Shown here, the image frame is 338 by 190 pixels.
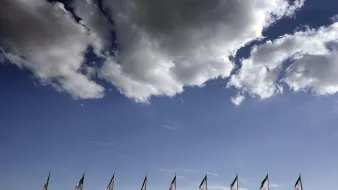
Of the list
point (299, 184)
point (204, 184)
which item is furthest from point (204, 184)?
point (299, 184)

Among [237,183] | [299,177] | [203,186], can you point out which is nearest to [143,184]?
[203,186]

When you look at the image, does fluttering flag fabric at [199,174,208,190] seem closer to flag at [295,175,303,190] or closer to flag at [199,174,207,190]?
flag at [199,174,207,190]

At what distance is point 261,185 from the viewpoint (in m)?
84.3

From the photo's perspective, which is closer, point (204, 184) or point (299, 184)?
point (299, 184)

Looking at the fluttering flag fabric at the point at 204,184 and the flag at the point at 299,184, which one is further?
the fluttering flag fabric at the point at 204,184

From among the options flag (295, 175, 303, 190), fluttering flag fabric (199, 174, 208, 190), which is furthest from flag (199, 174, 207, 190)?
flag (295, 175, 303, 190)

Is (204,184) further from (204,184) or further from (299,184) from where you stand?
(299,184)

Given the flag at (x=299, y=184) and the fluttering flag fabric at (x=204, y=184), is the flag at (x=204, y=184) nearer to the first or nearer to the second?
the fluttering flag fabric at (x=204, y=184)

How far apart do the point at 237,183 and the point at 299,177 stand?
15595mm

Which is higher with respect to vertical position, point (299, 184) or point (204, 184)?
point (204, 184)

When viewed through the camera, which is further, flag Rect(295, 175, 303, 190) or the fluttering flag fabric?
the fluttering flag fabric

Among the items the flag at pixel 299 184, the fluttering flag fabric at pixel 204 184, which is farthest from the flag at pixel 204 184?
the flag at pixel 299 184

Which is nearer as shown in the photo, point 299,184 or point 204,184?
point 299,184

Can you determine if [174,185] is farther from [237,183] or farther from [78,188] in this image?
[78,188]
